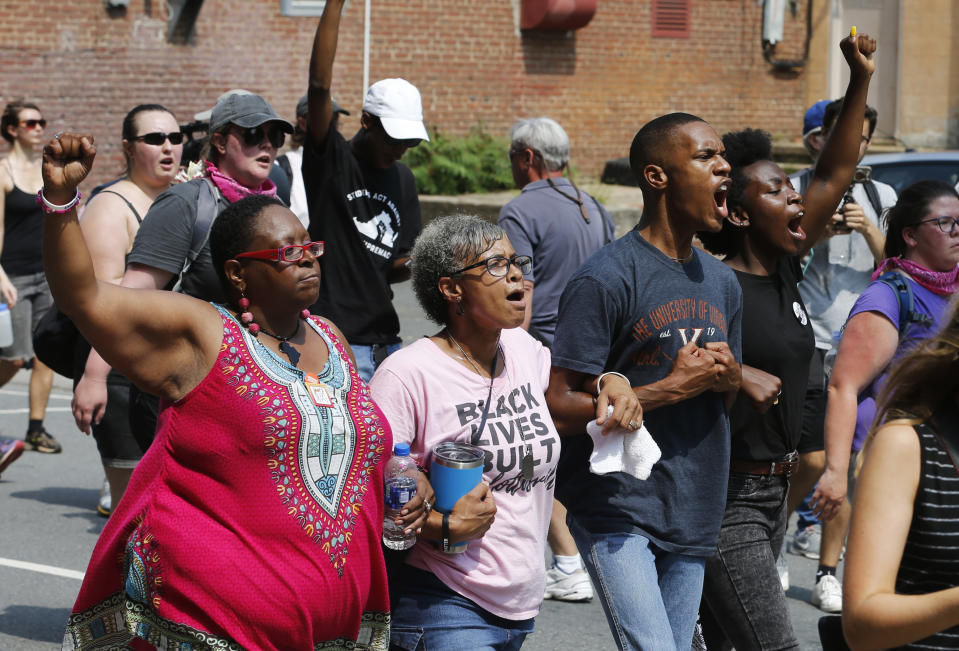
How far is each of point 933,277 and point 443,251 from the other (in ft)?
6.81

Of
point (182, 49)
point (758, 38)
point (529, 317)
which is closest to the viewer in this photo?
point (529, 317)

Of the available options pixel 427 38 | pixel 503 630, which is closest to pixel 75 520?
pixel 503 630

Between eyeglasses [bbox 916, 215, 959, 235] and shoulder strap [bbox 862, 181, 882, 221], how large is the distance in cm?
190

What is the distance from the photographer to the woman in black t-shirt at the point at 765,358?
3908mm

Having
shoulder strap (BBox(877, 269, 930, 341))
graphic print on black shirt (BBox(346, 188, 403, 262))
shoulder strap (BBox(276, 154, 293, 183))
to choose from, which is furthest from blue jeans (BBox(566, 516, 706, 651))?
shoulder strap (BBox(276, 154, 293, 183))

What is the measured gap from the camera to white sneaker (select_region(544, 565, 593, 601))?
5.98m

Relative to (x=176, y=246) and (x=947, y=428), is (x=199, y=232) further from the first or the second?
(x=947, y=428)

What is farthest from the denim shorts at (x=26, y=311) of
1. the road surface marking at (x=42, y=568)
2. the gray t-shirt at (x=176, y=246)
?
the gray t-shirt at (x=176, y=246)

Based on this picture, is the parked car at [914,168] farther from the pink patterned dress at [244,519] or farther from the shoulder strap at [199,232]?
the pink patterned dress at [244,519]

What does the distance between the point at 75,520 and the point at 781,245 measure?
460cm

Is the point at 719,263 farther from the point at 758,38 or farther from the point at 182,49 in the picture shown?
the point at 758,38

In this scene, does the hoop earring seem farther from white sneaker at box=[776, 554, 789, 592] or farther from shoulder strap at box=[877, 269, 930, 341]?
white sneaker at box=[776, 554, 789, 592]

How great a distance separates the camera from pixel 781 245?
13.8ft

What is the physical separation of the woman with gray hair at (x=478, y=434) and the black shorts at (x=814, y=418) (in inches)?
84.8
